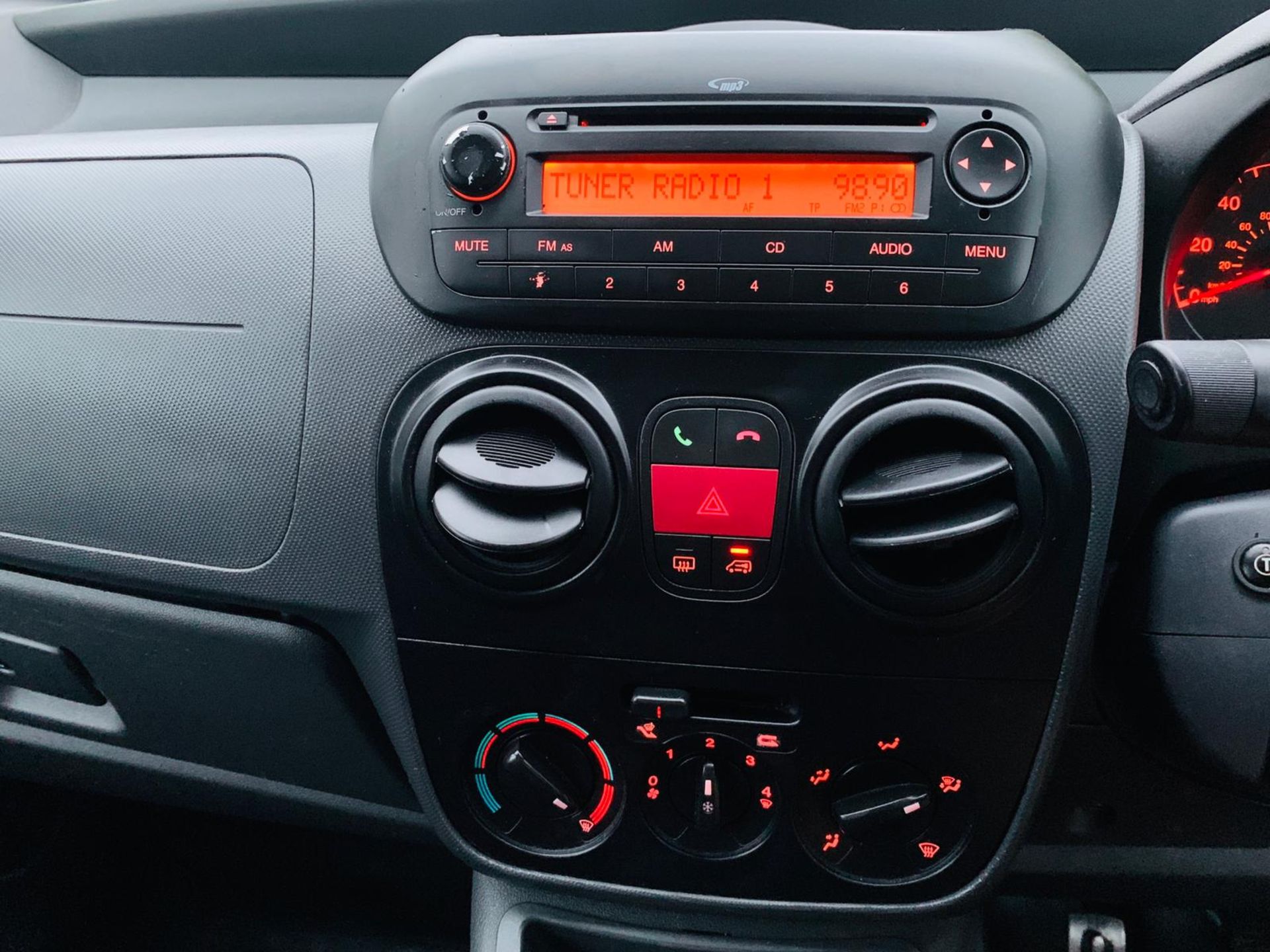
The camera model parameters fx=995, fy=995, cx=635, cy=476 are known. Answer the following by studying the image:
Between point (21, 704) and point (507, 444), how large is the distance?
811mm

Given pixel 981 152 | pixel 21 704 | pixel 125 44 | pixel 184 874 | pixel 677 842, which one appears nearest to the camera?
pixel 981 152

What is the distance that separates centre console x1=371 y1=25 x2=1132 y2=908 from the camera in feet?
2.42

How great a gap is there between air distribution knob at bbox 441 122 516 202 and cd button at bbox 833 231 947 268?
26 cm

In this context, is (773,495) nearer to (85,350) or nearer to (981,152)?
(981,152)

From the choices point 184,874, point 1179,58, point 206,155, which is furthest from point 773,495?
point 184,874

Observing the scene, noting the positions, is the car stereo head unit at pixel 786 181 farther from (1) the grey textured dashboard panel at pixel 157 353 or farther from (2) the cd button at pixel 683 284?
(1) the grey textured dashboard panel at pixel 157 353

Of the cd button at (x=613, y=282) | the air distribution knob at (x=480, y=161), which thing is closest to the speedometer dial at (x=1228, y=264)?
the cd button at (x=613, y=282)

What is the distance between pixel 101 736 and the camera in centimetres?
114

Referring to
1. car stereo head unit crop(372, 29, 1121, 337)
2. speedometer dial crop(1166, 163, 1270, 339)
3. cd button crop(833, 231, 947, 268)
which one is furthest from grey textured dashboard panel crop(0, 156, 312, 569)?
speedometer dial crop(1166, 163, 1270, 339)

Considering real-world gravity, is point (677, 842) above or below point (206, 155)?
below

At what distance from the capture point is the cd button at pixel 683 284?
75cm

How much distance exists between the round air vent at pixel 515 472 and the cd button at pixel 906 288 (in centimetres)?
23

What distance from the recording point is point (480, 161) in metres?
0.77

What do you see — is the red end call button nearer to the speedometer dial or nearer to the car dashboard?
the car dashboard
